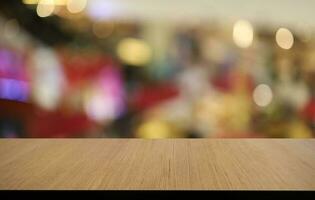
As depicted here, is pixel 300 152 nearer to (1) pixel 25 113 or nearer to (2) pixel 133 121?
(2) pixel 133 121

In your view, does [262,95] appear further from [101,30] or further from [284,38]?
[101,30]

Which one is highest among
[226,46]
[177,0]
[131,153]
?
[177,0]

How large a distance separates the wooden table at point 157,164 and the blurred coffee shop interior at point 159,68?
2.57 feet

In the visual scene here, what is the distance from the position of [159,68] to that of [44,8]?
1.15 ft

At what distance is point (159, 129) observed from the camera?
1306 mm

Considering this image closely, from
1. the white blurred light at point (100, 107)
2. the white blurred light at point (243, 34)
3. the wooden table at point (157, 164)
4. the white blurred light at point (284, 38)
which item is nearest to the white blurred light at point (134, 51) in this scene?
the white blurred light at point (100, 107)

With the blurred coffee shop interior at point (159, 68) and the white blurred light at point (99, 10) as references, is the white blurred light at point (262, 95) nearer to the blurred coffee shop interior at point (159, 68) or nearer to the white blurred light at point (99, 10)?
the blurred coffee shop interior at point (159, 68)

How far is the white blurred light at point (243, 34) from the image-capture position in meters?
1.33

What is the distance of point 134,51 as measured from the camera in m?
1.31

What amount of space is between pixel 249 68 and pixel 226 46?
0.29ft

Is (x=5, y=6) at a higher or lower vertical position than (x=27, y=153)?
higher

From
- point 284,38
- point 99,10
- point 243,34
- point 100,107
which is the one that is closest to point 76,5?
point 99,10

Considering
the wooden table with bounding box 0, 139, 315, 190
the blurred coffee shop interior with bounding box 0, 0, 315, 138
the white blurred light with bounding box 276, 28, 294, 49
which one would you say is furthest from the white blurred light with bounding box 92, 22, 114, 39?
the wooden table with bounding box 0, 139, 315, 190
